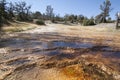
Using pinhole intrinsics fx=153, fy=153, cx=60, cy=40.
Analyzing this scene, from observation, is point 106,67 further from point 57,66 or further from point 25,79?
point 25,79

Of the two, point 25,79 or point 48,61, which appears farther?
point 48,61

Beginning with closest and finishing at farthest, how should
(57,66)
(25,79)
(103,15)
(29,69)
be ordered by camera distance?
1. (25,79)
2. (29,69)
3. (57,66)
4. (103,15)

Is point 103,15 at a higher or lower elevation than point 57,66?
higher

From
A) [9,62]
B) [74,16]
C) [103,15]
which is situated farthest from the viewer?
[74,16]

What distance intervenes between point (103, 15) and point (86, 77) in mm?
41439

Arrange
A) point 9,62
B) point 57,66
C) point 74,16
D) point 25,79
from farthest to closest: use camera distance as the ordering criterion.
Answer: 1. point 74,16
2. point 9,62
3. point 57,66
4. point 25,79

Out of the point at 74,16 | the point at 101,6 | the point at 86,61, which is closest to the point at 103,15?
the point at 101,6

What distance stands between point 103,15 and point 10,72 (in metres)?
41.8

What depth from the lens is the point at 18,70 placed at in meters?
4.84

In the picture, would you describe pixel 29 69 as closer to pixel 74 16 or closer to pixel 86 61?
pixel 86 61

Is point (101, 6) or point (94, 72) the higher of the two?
point (101, 6)

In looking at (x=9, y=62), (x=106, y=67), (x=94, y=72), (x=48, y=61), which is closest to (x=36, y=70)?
(x=48, y=61)

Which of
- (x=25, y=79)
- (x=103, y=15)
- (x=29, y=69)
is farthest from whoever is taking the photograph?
(x=103, y=15)

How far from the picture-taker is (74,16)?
2514 inches
